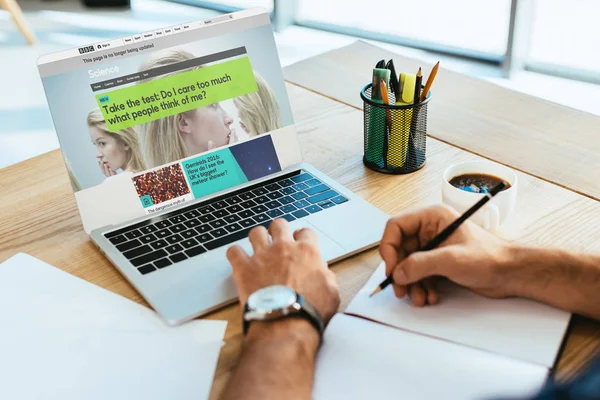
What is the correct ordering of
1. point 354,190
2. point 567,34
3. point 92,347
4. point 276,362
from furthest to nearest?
point 567,34 < point 354,190 < point 92,347 < point 276,362

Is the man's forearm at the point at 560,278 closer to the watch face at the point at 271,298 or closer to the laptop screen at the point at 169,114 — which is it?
the watch face at the point at 271,298

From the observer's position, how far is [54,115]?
107 centimetres

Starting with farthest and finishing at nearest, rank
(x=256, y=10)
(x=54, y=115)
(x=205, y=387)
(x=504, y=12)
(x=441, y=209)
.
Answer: (x=504, y=12) < (x=256, y=10) < (x=54, y=115) < (x=441, y=209) < (x=205, y=387)

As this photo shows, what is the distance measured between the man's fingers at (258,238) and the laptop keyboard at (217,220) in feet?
0.18

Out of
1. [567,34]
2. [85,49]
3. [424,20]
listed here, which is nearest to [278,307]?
[85,49]

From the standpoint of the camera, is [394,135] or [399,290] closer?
[399,290]

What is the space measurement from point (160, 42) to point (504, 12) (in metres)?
2.99

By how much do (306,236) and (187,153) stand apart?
301 millimetres

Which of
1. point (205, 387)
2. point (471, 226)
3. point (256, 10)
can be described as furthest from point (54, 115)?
point (471, 226)

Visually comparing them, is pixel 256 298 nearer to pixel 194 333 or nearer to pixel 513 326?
pixel 194 333

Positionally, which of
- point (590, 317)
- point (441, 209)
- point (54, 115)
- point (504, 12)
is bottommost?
point (504, 12)

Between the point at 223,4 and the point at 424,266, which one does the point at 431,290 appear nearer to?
the point at 424,266

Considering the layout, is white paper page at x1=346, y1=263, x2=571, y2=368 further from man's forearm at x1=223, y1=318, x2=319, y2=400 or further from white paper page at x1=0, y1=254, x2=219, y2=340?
white paper page at x1=0, y1=254, x2=219, y2=340

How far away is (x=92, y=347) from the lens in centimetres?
87
